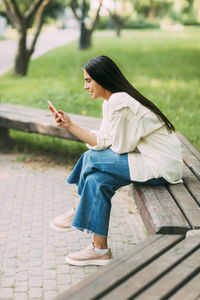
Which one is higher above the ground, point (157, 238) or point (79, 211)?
point (157, 238)

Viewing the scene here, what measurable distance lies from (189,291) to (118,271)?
0.33m

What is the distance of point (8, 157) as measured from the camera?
5.75 metres

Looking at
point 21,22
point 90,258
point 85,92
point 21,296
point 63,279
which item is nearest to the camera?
point 21,296

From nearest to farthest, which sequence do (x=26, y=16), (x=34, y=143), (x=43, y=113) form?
(x=43, y=113) < (x=34, y=143) < (x=26, y=16)

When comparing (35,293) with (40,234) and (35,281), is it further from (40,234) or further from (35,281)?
(40,234)

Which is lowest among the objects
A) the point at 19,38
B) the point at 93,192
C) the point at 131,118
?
the point at 19,38

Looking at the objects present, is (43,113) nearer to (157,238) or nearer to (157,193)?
(157,193)

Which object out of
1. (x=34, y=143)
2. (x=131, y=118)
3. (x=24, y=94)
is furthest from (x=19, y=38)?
(x=131, y=118)

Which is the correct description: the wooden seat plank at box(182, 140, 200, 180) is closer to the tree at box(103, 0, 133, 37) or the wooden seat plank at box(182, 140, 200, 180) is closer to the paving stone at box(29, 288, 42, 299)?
the paving stone at box(29, 288, 42, 299)

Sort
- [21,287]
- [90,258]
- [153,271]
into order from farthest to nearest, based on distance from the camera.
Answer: [90,258] → [21,287] → [153,271]

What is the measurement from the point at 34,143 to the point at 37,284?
330 centimetres

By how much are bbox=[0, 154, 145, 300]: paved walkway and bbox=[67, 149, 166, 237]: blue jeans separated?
0.41 m

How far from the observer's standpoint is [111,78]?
3.11 meters

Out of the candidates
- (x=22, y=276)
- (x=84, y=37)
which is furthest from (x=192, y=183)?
(x=84, y=37)
